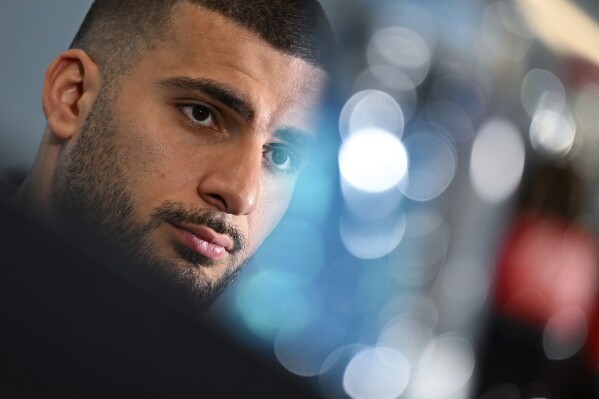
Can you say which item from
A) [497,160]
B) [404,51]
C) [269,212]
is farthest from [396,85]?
[269,212]

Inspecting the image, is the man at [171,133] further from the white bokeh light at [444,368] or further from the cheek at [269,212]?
the white bokeh light at [444,368]

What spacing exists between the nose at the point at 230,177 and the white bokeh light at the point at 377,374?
18.9 inches

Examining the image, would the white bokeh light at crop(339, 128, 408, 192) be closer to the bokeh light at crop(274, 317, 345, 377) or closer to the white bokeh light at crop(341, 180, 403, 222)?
the white bokeh light at crop(341, 180, 403, 222)

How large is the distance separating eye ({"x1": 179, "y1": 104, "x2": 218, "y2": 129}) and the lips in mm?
100

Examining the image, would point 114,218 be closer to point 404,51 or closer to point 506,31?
point 404,51

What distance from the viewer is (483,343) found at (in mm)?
1586

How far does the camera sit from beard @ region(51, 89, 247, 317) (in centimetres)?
71

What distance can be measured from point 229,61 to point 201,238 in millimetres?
174

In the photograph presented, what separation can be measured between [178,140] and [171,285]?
0.14 meters

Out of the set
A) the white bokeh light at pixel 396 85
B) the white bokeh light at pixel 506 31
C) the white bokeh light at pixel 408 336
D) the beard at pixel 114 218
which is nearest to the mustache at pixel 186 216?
the beard at pixel 114 218

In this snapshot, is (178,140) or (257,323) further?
(257,323)

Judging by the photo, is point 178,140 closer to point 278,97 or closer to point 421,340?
point 278,97

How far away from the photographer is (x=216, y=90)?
0.75m

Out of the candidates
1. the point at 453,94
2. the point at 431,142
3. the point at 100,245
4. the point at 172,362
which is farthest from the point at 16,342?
the point at 453,94
